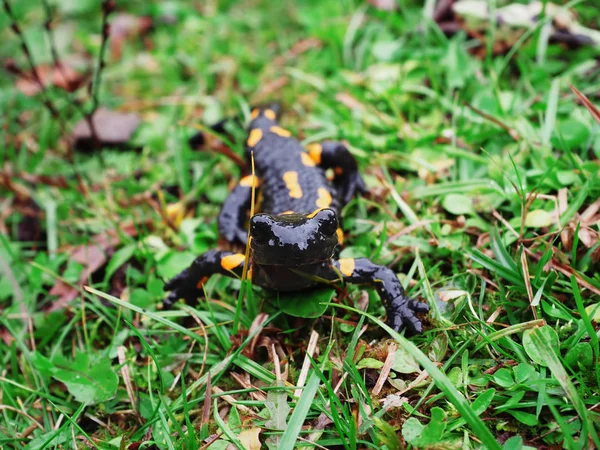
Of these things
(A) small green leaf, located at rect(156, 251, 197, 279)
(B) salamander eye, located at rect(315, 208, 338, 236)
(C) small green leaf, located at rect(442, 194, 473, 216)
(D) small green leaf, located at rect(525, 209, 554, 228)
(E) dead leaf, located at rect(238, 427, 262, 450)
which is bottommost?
(E) dead leaf, located at rect(238, 427, 262, 450)

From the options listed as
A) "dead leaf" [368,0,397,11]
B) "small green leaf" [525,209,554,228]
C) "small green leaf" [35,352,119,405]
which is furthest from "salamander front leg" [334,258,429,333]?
"dead leaf" [368,0,397,11]

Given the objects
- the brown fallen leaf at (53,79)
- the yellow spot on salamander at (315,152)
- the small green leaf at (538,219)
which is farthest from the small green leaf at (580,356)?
the brown fallen leaf at (53,79)

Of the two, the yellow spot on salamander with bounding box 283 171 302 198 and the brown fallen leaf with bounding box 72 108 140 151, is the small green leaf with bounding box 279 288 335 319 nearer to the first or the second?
the yellow spot on salamander with bounding box 283 171 302 198

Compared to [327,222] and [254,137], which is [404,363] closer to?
[327,222]

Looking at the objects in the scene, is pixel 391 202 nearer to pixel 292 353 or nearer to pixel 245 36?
pixel 292 353

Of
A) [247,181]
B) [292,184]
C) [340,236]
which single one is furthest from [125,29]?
[340,236]

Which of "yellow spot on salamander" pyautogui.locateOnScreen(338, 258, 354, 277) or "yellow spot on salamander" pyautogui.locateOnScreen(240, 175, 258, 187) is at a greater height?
"yellow spot on salamander" pyautogui.locateOnScreen(338, 258, 354, 277)
